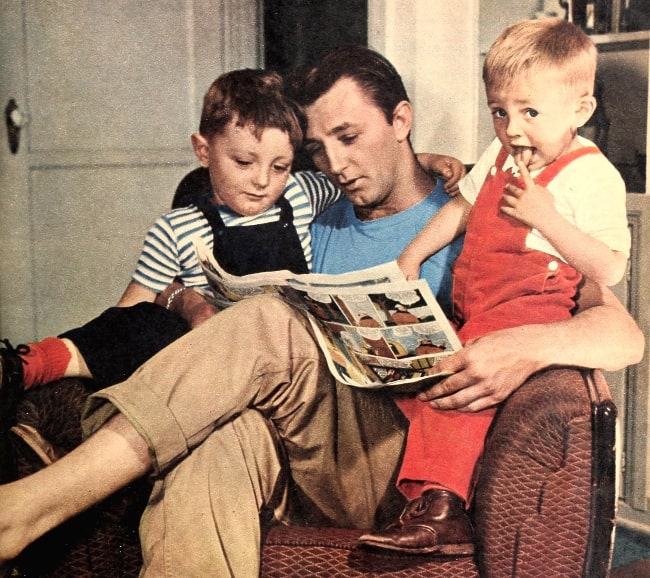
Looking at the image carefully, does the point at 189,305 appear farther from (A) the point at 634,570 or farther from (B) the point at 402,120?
(A) the point at 634,570

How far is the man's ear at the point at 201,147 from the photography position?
4.23 feet

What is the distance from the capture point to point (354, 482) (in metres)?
1.11

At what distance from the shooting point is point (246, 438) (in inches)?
42.4

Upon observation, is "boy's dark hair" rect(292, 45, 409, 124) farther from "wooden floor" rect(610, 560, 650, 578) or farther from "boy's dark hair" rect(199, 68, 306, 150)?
"wooden floor" rect(610, 560, 650, 578)

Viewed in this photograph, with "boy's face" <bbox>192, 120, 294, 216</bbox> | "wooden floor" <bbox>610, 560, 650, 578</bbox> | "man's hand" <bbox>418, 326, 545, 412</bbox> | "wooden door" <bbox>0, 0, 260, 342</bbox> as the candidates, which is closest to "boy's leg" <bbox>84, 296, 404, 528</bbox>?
"man's hand" <bbox>418, 326, 545, 412</bbox>

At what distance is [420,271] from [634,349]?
0.34 metres

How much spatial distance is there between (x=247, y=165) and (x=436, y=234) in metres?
0.34

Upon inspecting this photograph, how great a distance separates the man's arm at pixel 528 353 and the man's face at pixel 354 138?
0.33m

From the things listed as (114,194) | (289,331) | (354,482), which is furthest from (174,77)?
(354,482)

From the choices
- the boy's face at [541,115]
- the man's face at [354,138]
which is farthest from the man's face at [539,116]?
the man's face at [354,138]

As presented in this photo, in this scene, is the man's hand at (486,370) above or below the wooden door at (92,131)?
below

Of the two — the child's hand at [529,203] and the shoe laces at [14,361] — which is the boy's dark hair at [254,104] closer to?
the child's hand at [529,203]

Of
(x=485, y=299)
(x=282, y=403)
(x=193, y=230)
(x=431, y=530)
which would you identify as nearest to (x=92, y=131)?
(x=193, y=230)

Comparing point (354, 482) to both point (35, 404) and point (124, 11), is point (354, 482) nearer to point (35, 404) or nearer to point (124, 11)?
point (35, 404)
